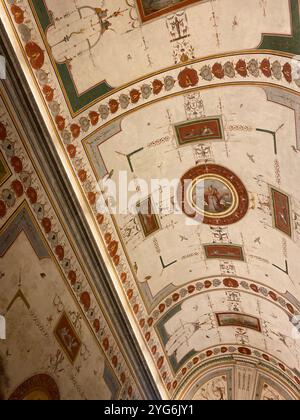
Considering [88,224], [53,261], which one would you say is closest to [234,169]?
[88,224]

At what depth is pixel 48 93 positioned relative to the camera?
830 cm

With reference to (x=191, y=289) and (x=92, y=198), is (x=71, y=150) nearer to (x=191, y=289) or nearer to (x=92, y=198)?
(x=92, y=198)

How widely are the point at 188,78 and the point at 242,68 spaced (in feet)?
3.29

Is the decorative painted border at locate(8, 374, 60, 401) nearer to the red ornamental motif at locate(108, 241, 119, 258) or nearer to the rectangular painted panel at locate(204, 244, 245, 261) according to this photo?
the red ornamental motif at locate(108, 241, 119, 258)

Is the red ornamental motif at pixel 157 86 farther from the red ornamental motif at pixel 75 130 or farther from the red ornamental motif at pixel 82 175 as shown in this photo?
the red ornamental motif at pixel 82 175

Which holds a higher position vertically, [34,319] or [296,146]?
[296,146]

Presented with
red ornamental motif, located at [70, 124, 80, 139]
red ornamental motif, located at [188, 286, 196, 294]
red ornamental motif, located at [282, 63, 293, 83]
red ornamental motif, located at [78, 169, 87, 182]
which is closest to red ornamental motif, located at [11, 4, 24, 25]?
red ornamental motif, located at [70, 124, 80, 139]

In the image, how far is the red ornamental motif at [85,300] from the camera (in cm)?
962

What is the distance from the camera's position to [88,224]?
9.55m

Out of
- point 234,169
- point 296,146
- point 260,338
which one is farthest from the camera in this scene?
point 260,338

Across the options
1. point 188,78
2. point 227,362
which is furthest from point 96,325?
point 227,362

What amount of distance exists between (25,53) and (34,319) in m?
4.23

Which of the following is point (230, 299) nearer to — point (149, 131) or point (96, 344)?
point (96, 344)

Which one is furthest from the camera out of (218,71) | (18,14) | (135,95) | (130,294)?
(130,294)
